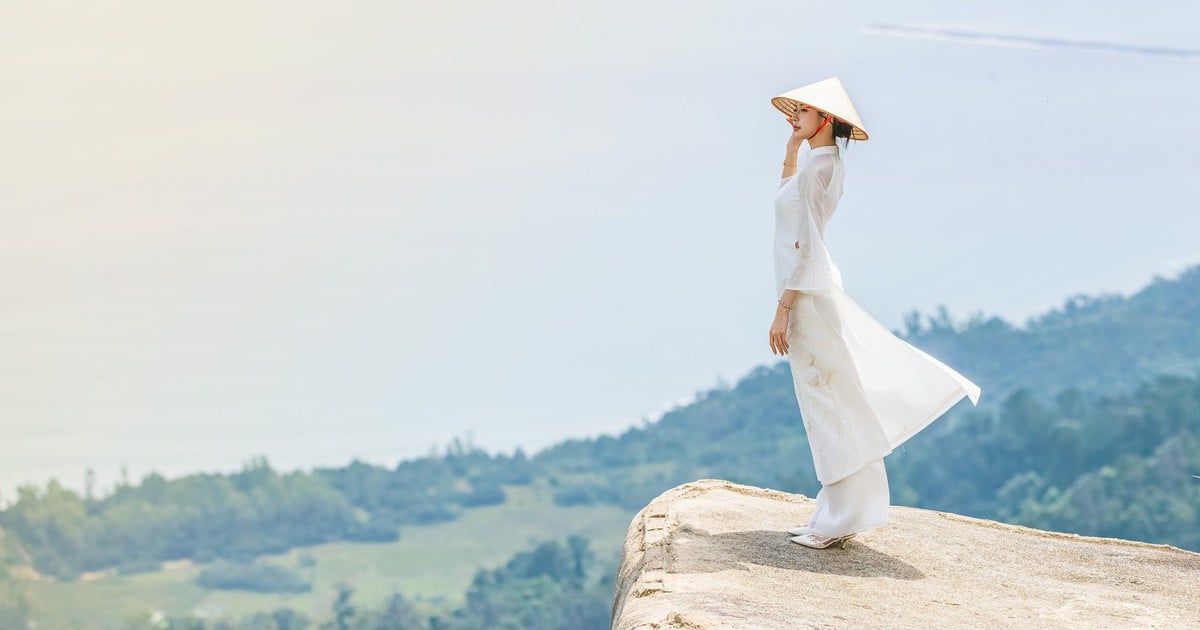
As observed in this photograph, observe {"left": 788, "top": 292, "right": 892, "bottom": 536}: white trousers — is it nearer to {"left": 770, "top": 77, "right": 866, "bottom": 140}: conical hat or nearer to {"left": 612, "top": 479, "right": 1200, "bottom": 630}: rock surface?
{"left": 612, "top": 479, "right": 1200, "bottom": 630}: rock surface

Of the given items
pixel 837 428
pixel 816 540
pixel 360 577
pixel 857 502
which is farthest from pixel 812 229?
pixel 360 577

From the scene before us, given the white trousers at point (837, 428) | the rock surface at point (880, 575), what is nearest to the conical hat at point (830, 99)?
the white trousers at point (837, 428)

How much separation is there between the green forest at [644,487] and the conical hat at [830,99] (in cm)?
2626

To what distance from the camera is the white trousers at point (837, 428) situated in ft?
19.1

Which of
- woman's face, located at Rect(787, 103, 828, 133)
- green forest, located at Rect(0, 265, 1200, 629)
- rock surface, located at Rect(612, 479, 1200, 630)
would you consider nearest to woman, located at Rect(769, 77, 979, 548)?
woman's face, located at Rect(787, 103, 828, 133)

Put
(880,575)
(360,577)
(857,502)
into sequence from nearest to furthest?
(880,575) < (857,502) < (360,577)

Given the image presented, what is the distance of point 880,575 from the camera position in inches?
222

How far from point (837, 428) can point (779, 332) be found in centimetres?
45

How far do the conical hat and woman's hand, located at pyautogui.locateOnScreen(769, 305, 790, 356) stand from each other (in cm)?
74

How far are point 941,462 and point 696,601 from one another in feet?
123

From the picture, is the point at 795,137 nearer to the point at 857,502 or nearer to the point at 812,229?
the point at 812,229

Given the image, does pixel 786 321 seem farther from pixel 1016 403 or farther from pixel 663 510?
pixel 1016 403

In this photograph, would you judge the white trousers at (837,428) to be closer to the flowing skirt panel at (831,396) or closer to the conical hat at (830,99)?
the flowing skirt panel at (831,396)

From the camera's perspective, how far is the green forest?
1362 inches
